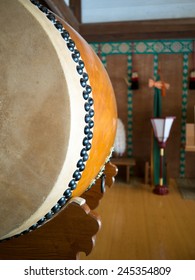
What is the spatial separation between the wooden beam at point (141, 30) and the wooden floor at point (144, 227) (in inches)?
80.0

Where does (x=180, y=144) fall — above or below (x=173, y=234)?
above

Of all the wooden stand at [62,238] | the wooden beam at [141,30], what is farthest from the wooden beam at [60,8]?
the wooden stand at [62,238]

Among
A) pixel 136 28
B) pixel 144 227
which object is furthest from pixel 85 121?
pixel 136 28

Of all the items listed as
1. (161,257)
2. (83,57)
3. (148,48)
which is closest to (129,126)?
(148,48)

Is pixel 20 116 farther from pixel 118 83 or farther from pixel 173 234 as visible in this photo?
pixel 118 83

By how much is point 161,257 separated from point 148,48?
2.73 m

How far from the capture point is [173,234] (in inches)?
80.4

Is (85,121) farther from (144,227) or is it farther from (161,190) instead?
(161,190)

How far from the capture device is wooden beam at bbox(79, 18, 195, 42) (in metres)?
3.03

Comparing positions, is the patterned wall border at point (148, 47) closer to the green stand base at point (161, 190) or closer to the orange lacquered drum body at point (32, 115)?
the green stand base at point (161, 190)

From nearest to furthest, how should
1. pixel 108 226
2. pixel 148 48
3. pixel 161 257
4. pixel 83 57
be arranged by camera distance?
pixel 83 57 < pixel 161 257 < pixel 108 226 < pixel 148 48

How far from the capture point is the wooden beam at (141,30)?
9.94 feet

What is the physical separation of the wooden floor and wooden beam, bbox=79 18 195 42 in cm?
203

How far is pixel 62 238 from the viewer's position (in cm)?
64
